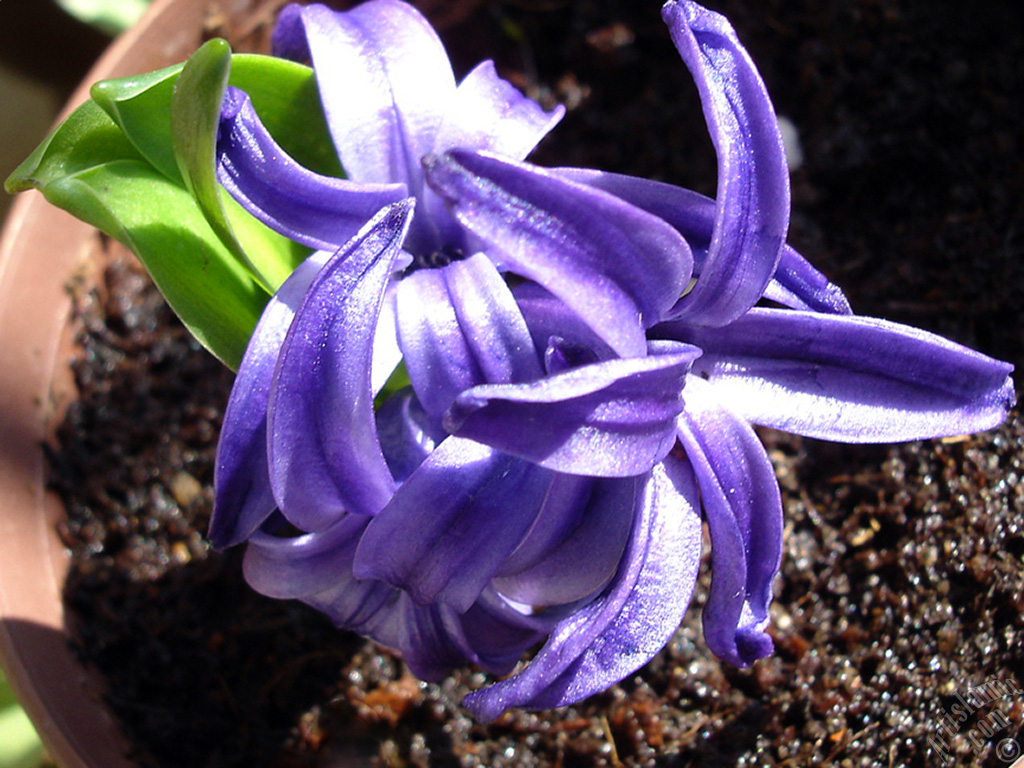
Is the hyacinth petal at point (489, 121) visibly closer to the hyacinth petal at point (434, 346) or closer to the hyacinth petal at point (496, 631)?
the hyacinth petal at point (434, 346)

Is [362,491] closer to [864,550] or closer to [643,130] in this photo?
[864,550]

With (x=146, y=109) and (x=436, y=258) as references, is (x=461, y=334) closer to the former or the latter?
(x=436, y=258)

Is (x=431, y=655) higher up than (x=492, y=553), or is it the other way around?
(x=492, y=553)

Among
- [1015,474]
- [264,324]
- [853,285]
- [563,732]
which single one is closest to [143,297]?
[264,324]

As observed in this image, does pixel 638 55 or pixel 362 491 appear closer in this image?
pixel 362 491

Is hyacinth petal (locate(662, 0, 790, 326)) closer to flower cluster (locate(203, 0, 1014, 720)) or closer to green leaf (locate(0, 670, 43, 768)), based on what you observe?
flower cluster (locate(203, 0, 1014, 720))

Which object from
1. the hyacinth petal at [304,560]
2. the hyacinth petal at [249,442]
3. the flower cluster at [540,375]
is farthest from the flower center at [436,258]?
the hyacinth petal at [304,560]

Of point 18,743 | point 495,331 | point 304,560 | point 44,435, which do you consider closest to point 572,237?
point 495,331
